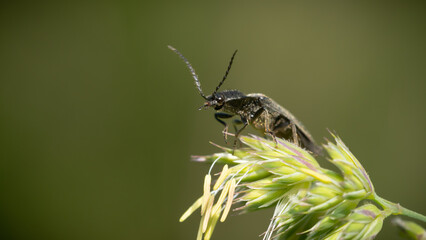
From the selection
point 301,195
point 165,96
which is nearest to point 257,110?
point 301,195

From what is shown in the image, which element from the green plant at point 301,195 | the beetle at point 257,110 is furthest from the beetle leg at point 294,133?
the green plant at point 301,195

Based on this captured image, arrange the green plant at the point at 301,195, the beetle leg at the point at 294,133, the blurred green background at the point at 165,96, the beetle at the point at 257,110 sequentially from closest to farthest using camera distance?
the green plant at the point at 301,195 < the beetle leg at the point at 294,133 < the beetle at the point at 257,110 < the blurred green background at the point at 165,96

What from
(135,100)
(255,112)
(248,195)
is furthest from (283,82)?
(248,195)

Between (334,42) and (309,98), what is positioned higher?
(334,42)

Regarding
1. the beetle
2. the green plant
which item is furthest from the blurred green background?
the green plant

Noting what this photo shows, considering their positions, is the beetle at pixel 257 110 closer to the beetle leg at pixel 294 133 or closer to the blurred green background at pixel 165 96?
the beetle leg at pixel 294 133

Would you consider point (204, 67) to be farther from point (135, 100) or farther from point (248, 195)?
point (248, 195)

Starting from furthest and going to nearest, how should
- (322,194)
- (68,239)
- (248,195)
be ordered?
1. (68,239)
2. (248,195)
3. (322,194)

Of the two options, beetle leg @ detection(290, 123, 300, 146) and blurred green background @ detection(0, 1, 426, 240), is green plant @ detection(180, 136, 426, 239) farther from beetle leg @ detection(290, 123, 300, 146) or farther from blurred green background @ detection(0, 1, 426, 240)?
blurred green background @ detection(0, 1, 426, 240)
